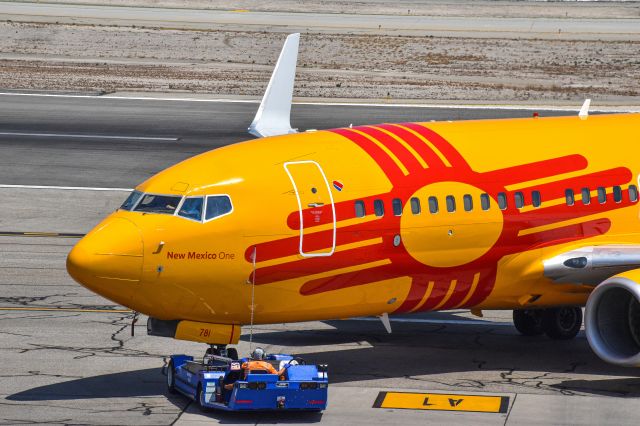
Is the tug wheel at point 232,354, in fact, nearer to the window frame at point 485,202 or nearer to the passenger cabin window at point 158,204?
the passenger cabin window at point 158,204

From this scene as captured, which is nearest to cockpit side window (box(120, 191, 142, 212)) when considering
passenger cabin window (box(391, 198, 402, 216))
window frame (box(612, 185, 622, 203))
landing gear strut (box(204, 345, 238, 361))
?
landing gear strut (box(204, 345, 238, 361))

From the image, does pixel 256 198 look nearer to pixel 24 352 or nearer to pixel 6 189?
pixel 24 352

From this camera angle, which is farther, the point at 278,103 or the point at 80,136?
the point at 80,136

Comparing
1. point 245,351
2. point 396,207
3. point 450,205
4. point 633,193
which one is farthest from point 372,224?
point 633,193

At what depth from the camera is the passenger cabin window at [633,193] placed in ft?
94.4

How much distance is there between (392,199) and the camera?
26422 mm

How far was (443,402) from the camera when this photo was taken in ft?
84.0

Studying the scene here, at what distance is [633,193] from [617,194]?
1.46 ft

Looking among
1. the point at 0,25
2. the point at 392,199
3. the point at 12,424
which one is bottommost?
the point at 12,424

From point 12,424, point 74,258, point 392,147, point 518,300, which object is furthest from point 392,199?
point 12,424

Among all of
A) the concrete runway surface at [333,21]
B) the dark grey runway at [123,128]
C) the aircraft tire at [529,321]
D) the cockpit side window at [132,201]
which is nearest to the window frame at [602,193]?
the aircraft tire at [529,321]

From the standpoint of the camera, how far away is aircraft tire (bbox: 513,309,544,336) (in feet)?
102

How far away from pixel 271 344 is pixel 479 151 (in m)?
6.40

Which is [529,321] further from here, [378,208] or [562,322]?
[378,208]
